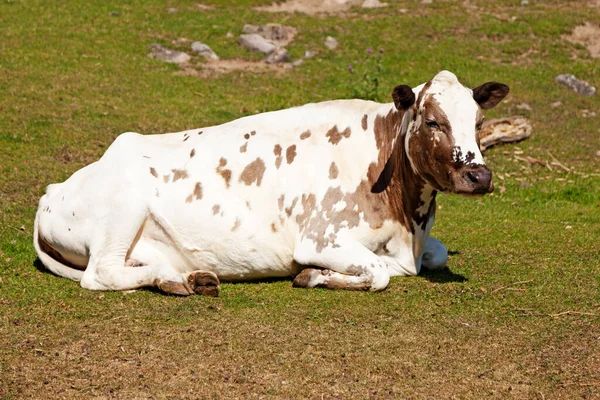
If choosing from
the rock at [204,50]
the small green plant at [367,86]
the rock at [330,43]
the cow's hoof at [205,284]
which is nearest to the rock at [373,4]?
the rock at [330,43]

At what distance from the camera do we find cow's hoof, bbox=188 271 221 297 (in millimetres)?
9047

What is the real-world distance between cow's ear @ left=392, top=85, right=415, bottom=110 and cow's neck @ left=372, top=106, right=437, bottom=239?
237 mm

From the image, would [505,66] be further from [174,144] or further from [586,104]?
[174,144]

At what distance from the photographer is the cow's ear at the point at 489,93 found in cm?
955

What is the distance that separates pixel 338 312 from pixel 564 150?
36.7 ft

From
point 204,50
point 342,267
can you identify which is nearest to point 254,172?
point 342,267

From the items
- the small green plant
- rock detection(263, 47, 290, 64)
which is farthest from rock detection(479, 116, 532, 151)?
rock detection(263, 47, 290, 64)

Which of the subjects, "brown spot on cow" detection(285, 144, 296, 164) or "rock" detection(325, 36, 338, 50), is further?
"rock" detection(325, 36, 338, 50)

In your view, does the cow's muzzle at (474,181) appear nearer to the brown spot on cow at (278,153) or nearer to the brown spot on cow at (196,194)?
the brown spot on cow at (278,153)

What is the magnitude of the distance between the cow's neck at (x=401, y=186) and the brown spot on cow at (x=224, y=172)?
1.53 meters

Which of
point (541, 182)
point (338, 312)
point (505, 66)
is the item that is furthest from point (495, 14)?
point (338, 312)

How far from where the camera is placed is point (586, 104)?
71.1 feet

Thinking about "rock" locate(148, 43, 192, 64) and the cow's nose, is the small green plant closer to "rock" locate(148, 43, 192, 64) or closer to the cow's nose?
"rock" locate(148, 43, 192, 64)

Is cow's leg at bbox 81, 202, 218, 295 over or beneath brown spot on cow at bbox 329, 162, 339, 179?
beneath
